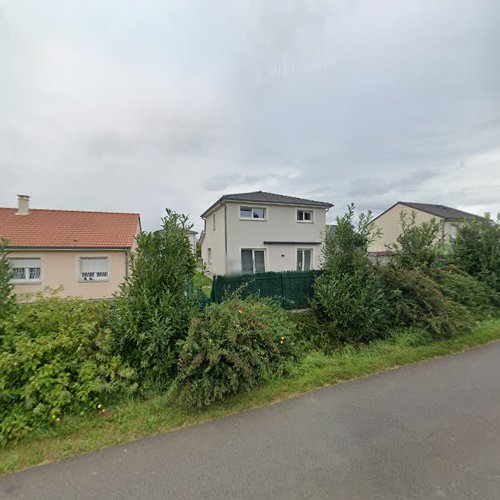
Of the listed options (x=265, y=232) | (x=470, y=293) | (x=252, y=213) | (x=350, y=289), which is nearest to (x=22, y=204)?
(x=252, y=213)

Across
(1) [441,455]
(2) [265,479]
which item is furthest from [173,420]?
(1) [441,455]

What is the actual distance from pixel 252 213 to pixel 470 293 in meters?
9.85

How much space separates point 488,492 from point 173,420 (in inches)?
113

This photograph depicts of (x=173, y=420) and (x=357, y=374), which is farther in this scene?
(x=357, y=374)

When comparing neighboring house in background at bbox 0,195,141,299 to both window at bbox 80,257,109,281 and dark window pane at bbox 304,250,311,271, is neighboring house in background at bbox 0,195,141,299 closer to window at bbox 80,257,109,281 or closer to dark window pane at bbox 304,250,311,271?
window at bbox 80,257,109,281

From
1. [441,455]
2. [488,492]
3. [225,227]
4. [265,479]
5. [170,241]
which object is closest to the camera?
[488,492]

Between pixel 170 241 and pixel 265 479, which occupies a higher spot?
pixel 170 241

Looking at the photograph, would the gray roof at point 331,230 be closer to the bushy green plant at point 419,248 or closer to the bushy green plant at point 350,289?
the bushy green plant at point 350,289

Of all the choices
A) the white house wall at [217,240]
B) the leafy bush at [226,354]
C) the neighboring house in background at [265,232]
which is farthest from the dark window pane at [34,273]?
the leafy bush at [226,354]

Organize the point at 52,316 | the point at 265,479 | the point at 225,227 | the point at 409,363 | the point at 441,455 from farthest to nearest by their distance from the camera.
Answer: the point at 225,227 < the point at 409,363 < the point at 52,316 < the point at 441,455 < the point at 265,479

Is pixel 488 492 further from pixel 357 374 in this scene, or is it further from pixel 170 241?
pixel 170 241

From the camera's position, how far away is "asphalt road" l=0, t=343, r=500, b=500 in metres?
2.02

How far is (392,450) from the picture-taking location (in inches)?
94.8

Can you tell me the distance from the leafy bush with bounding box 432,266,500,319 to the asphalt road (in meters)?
4.07
